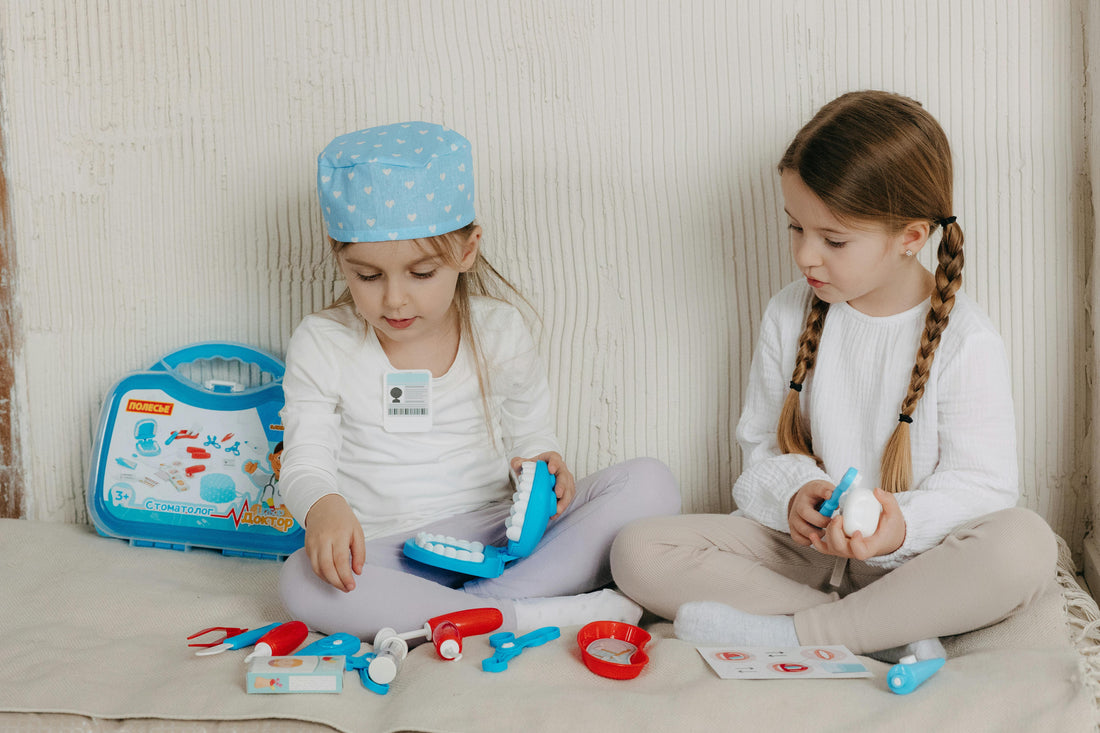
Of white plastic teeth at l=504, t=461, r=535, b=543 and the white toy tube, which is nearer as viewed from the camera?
the white toy tube

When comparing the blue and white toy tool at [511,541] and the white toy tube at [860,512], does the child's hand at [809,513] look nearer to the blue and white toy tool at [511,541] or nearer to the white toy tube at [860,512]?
the white toy tube at [860,512]

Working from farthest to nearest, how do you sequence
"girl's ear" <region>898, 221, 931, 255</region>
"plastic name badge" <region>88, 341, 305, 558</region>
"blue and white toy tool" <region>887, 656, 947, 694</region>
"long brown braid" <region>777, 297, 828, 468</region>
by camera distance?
1. "plastic name badge" <region>88, 341, 305, 558</region>
2. "long brown braid" <region>777, 297, 828, 468</region>
3. "girl's ear" <region>898, 221, 931, 255</region>
4. "blue and white toy tool" <region>887, 656, 947, 694</region>

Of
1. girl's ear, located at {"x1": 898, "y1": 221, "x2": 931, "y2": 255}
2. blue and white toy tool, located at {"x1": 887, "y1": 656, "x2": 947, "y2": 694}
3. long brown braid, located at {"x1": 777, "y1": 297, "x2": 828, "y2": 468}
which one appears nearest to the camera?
blue and white toy tool, located at {"x1": 887, "y1": 656, "x2": 947, "y2": 694}

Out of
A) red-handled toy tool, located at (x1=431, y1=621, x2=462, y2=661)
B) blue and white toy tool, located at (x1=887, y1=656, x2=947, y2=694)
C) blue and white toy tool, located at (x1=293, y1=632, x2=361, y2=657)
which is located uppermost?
blue and white toy tool, located at (x1=887, y1=656, x2=947, y2=694)

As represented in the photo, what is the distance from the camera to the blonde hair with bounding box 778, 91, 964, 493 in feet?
3.56

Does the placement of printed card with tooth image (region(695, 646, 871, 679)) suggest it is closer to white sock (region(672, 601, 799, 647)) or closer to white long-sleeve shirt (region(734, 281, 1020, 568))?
white sock (region(672, 601, 799, 647))

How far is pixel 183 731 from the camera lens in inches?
35.0

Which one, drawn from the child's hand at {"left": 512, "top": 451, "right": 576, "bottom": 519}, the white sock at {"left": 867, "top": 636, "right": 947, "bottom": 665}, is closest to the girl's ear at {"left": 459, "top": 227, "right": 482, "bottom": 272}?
the child's hand at {"left": 512, "top": 451, "right": 576, "bottom": 519}

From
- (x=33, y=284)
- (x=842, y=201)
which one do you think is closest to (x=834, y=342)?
(x=842, y=201)

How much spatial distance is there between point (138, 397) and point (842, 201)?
105cm

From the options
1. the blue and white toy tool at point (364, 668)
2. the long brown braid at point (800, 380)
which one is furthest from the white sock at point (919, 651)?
the blue and white toy tool at point (364, 668)

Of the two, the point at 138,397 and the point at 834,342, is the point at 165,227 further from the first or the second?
the point at 834,342

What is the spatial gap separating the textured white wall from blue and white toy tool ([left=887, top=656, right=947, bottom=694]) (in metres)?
0.53

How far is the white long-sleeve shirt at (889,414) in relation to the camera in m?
1.12
